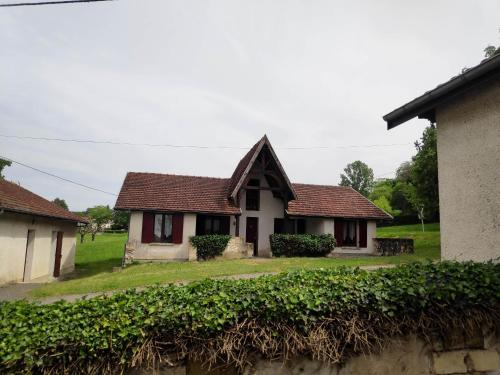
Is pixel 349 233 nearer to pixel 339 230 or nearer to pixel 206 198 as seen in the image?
pixel 339 230

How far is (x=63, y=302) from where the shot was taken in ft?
11.7

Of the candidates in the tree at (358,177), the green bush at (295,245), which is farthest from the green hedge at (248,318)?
the tree at (358,177)

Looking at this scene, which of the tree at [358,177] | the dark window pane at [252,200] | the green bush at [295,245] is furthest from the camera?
the tree at [358,177]

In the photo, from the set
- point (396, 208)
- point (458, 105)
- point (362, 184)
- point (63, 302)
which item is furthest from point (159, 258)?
point (362, 184)

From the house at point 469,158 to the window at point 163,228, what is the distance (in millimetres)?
15795

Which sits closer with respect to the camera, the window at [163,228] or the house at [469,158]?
the house at [469,158]

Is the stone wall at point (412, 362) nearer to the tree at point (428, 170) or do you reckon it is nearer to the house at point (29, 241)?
the house at point (29, 241)

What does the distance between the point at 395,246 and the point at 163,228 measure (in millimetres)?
15442

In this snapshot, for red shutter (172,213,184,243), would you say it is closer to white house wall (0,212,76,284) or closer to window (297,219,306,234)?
white house wall (0,212,76,284)

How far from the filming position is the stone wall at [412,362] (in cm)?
361

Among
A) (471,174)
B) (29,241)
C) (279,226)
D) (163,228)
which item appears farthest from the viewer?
(279,226)

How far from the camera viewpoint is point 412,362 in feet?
12.9

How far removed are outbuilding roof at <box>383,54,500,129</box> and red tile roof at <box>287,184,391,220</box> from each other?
15.2m

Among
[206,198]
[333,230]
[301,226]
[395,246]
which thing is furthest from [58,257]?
[395,246]
